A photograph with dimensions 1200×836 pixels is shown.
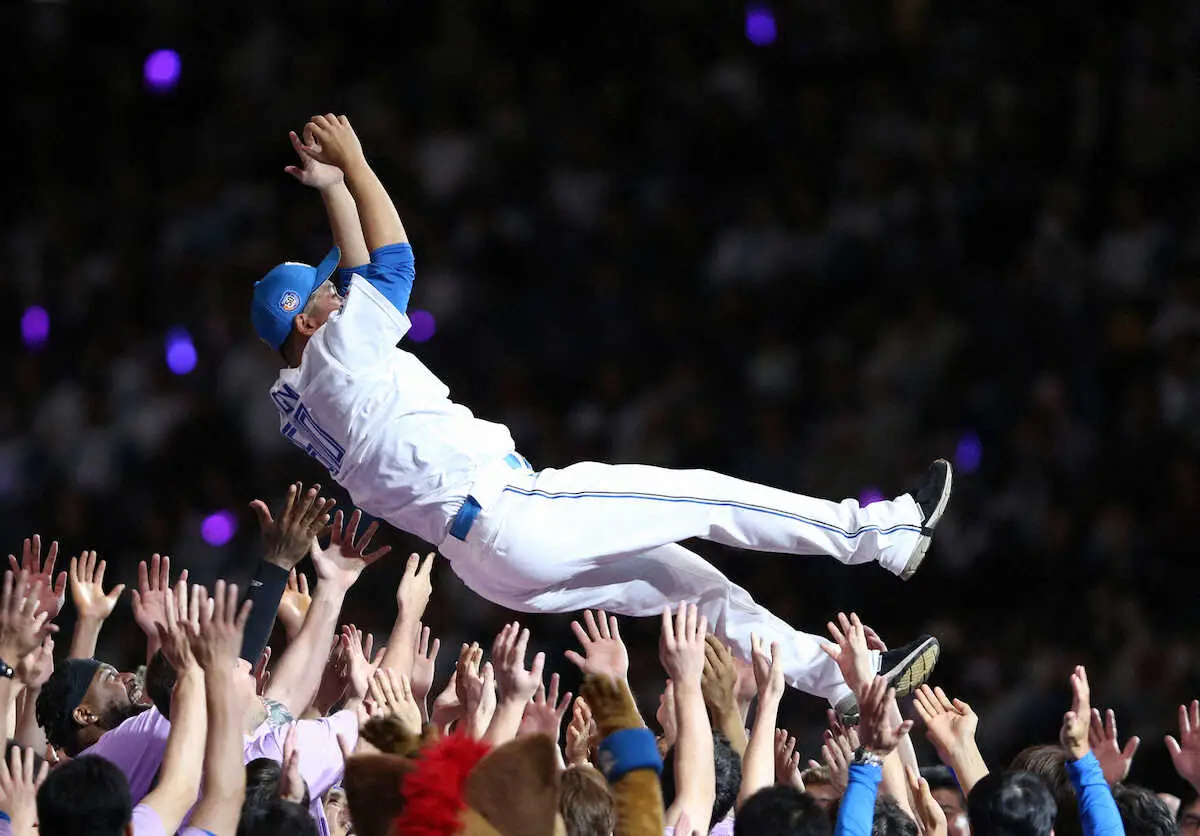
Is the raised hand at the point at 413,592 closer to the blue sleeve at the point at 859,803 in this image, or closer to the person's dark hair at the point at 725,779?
the person's dark hair at the point at 725,779

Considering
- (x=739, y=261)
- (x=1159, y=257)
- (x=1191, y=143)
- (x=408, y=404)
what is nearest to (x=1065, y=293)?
(x=1159, y=257)

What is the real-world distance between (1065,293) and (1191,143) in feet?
3.08

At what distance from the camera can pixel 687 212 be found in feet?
25.9

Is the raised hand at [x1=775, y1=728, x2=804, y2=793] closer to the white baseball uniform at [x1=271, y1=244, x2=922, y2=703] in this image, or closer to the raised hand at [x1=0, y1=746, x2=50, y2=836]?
the white baseball uniform at [x1=271, y1=244, x2=922, y2=703]

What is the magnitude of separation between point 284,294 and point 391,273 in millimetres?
325

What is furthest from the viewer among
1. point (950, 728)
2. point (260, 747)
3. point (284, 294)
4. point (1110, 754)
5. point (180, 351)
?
point (180, 351)

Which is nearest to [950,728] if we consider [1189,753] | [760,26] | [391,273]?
[1189,753]

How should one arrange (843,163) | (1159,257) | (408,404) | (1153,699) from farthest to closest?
(843,163) → (1159,257) → (1153,699) → (408,404)

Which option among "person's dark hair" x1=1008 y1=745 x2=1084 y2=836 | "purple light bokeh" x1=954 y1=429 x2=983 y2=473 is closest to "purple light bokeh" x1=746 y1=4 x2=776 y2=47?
"purple light bokeh" x1=954 y1=429 x2=983 y2=473

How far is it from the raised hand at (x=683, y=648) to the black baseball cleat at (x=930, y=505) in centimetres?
102

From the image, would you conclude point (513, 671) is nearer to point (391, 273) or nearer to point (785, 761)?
point (785, 761)

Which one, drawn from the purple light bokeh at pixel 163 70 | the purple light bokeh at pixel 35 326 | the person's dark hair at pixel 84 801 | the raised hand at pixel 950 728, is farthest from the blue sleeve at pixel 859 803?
the purple light bokeh at pixel 163 70

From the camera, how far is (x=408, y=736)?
264cm

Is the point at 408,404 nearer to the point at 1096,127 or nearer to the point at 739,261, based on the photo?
the point at 739,261
